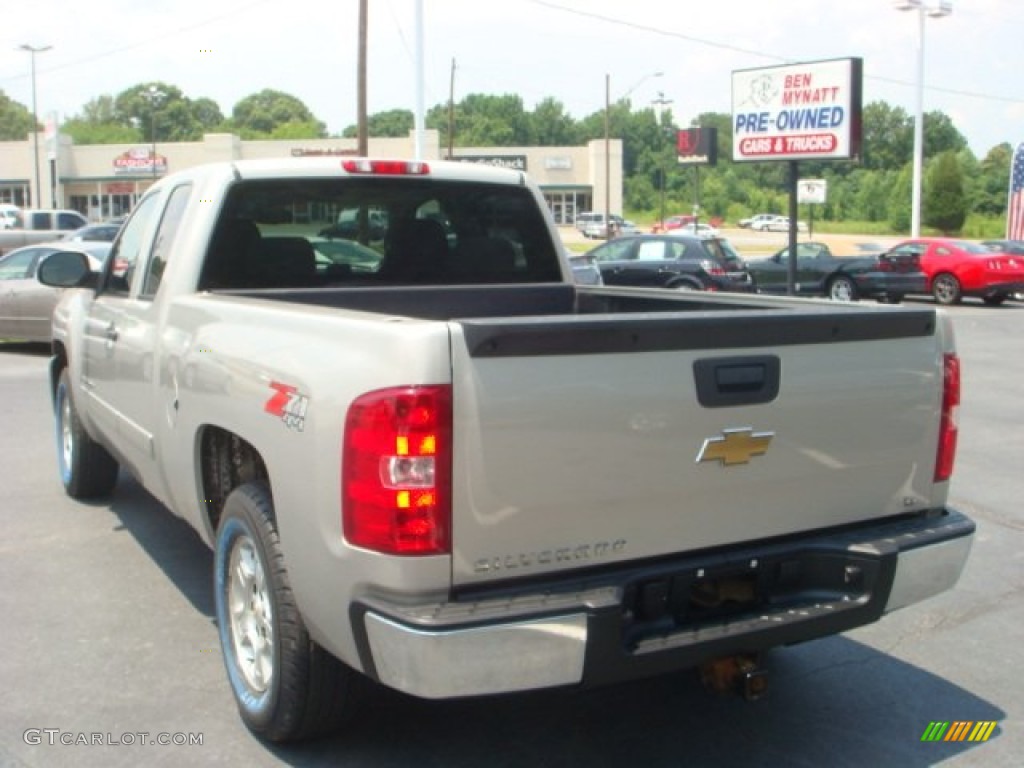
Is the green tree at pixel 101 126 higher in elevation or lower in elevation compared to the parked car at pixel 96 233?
higher

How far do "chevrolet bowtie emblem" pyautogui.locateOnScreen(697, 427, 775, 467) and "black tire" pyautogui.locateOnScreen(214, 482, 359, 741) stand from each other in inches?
51.5

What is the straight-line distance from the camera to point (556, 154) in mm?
81062

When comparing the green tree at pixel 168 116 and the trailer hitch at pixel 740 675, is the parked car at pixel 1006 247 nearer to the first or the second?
the trailer hitch at pixel 740 675

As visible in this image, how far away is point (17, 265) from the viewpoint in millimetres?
15586

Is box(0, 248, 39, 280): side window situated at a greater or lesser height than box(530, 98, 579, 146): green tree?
lesser

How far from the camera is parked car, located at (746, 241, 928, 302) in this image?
84.3 feet

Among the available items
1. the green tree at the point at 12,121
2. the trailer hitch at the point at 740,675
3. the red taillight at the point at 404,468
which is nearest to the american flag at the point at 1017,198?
the trailer hitch at the point at 740,675

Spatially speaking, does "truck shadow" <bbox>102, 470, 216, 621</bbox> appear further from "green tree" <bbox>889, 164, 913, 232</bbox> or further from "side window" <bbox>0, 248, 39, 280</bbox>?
"green tree" <bbox>889, 164, 913, 232</bbox>

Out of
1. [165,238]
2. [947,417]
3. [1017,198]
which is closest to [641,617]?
[947,417]

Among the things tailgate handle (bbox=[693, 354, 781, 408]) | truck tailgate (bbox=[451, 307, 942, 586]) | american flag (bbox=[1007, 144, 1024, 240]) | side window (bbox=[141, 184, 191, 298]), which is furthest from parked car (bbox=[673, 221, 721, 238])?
tailgate handle (bbox=[693, 354, 781, 408])

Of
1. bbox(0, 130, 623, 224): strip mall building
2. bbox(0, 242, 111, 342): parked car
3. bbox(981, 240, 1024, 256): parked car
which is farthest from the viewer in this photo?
bbox(0, 130, 623, 224): strip mall building

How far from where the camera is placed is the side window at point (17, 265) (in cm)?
1534

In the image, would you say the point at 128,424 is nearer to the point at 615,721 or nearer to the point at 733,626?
the point at 615,721

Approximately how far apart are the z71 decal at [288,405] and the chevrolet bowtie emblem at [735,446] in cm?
116
